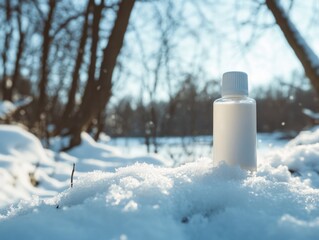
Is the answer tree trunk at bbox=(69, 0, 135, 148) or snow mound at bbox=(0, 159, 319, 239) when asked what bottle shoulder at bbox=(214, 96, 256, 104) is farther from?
tree trunk at bbox=(69, 0, 135, 148)

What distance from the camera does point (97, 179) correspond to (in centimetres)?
116

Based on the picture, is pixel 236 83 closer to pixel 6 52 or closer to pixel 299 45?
pixel 299 45

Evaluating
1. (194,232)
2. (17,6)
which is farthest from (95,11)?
(194,232)

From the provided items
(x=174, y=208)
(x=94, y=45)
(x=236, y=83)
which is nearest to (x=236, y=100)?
(x=236, y=83)

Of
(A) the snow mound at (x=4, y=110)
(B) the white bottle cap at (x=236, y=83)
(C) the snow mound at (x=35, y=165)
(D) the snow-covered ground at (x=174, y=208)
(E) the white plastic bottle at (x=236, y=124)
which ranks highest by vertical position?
(B) the white bottle cap at (x=236, y=83)

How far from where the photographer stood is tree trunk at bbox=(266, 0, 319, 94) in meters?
3.28

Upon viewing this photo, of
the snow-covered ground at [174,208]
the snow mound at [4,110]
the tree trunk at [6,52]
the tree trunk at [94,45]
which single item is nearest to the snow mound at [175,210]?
the snow-covered ground at [174,208]

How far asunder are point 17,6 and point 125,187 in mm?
8691

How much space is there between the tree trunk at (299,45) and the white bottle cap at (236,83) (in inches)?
89.9

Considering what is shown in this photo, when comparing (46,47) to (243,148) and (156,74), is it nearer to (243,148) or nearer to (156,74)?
→ (156,74)

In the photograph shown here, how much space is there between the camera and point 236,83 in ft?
4.29

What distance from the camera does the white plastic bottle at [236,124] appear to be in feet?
4.27

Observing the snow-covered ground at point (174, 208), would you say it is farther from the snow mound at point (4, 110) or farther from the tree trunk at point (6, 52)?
the tree trunk at point (6, 52)

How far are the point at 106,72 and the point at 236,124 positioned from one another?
388 centimetres
